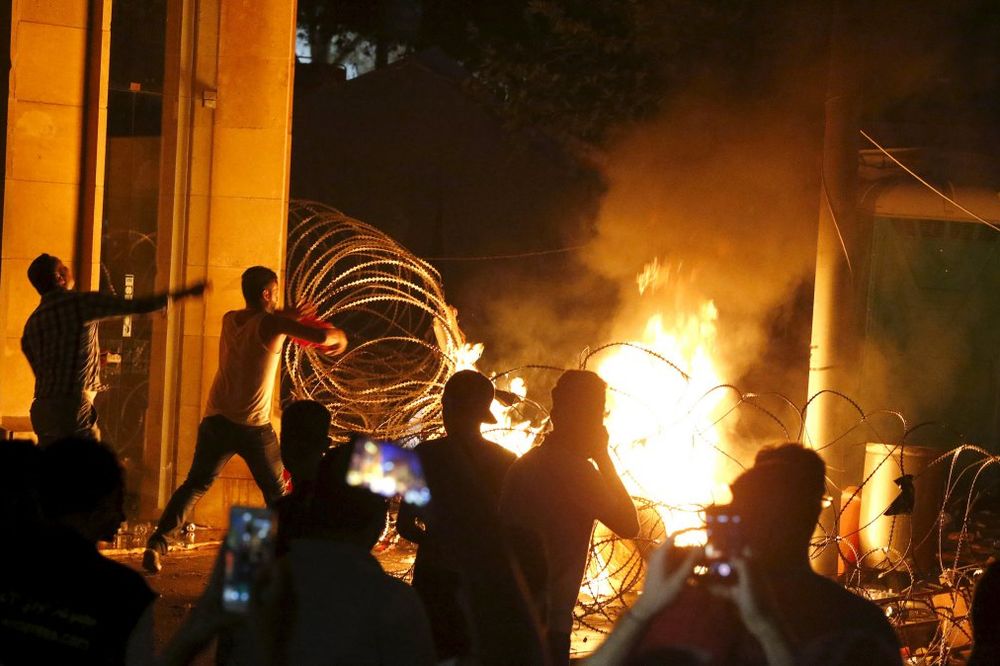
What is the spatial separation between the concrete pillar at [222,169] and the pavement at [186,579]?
35.7 inches

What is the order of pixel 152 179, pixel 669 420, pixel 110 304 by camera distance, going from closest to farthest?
1. pixel 110 304
2. pixel 669 420
3. pixel 152 179

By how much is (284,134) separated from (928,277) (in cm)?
967

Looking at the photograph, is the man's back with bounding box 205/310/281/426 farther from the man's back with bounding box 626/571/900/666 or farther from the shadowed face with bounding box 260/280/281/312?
the man's back with bounding box 626/571/900/666

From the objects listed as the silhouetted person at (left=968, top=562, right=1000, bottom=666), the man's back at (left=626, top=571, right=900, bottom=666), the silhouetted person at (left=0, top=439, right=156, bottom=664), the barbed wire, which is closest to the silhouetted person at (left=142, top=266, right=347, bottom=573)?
the barbed wire

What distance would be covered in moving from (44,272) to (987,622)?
233 inches

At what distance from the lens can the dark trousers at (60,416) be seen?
7262mm

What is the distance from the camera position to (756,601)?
282 cm

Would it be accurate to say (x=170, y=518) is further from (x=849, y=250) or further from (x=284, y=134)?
(x=849, y=250)

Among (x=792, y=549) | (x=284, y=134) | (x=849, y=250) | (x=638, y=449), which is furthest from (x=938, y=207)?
(x=792, y=549)

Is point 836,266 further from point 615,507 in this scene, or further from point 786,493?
point 786,493

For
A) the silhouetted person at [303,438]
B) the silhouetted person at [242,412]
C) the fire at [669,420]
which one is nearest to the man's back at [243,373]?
the silhouetted person at [242,412]

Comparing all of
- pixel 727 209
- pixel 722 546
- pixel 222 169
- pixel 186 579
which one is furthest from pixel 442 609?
pixel 727 209

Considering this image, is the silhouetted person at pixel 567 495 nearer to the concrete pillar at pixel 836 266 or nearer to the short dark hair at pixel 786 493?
the short dark hair at pixel 786 493

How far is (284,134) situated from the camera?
33.3ft
